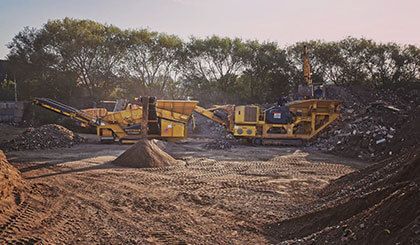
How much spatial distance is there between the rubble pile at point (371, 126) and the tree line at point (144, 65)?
264 cm

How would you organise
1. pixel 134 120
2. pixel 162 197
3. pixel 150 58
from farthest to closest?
1. pixel 150 58
2. pixel 134 120
3. pixel 162 197

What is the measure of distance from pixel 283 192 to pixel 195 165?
4.12m

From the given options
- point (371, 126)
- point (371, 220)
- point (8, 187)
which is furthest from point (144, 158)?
point (371, 126)

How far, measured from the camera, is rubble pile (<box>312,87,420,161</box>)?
1420 cm

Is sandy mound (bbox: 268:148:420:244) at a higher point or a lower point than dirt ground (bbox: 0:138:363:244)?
higher

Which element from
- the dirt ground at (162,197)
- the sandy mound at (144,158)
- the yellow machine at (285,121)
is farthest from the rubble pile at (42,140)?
the yellow machine at (285,121)

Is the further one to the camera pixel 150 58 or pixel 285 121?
pixel 150 58

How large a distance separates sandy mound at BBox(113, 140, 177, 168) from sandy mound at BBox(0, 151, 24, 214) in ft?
12.3

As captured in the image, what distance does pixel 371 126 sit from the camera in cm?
1700

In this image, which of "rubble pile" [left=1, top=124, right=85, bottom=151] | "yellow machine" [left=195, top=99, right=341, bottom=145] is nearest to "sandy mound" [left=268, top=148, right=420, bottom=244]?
"yellow machine" [left=195, top=99, right=341, bottom=145]

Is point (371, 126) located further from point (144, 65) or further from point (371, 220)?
point (144, 65)

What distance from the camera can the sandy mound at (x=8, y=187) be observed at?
7434 millimetres

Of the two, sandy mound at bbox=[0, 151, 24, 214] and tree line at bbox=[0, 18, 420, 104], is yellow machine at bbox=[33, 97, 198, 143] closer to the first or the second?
sandy mound at bbox=[0, 151, 24, 214]

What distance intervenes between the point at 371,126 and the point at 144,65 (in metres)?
18.2
